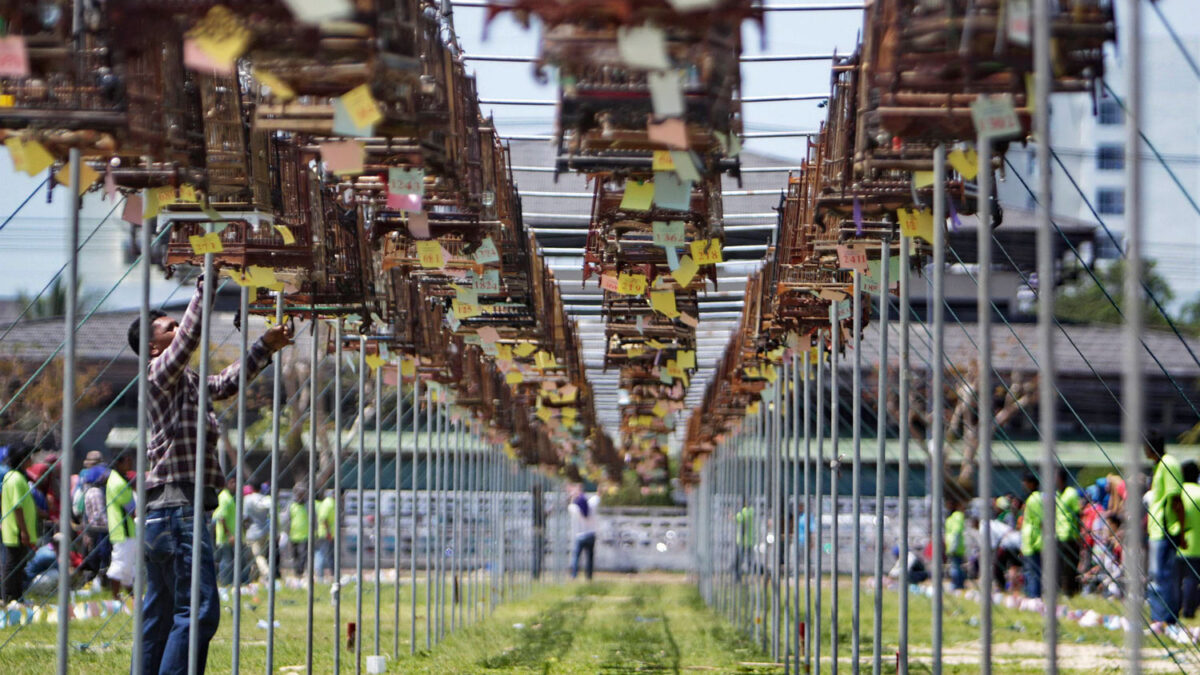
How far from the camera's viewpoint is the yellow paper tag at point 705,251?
21.7 feet

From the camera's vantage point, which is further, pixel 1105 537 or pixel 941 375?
pixel 1105 537

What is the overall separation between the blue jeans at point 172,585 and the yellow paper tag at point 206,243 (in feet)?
4.72

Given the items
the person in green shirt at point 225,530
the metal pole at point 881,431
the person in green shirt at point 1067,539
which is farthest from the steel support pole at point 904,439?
the person in green shirt at point 225,530

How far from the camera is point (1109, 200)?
3450 inches

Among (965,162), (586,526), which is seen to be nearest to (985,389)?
(965,162)

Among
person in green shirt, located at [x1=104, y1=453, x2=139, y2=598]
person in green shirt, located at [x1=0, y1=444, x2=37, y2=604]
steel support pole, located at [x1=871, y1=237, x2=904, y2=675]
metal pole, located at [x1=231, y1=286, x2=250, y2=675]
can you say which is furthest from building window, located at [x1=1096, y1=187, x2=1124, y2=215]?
metal pole, located at [x1=231, y1=286, x2=250, y2=675]

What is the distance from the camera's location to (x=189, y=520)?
267 inches

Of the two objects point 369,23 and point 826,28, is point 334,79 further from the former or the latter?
point 826,28

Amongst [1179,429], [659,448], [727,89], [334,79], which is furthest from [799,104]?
[1179,429]

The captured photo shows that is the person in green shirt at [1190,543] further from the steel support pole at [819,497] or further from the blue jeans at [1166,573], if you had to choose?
the steel support pole at [819,497]

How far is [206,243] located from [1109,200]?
87279mm

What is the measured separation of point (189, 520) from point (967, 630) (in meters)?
9.71

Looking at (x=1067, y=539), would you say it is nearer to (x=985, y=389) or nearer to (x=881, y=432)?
(x=881, y=432)

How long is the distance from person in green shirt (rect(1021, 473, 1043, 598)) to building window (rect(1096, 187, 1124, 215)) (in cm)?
7150
